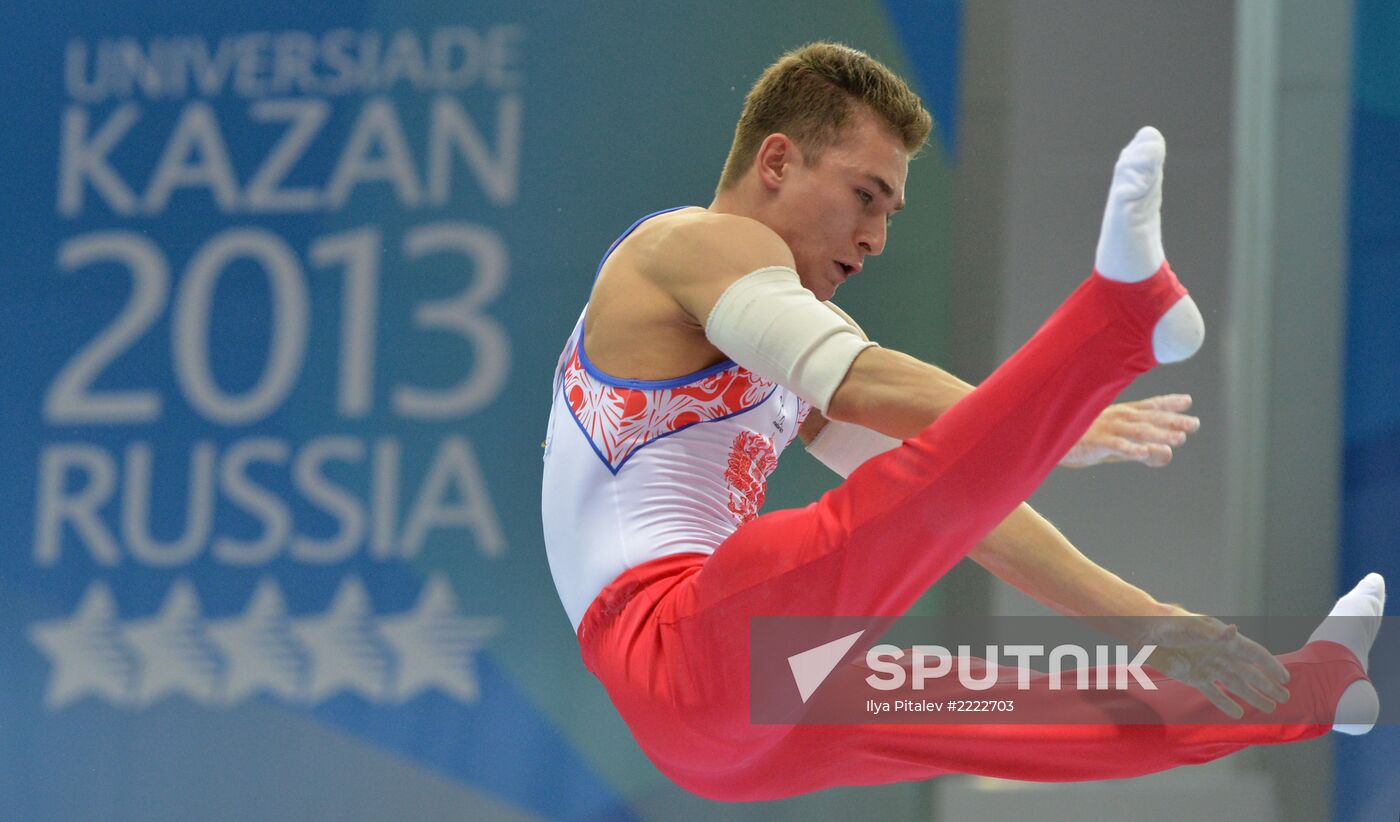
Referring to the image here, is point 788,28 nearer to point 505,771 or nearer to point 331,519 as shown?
point 331,519

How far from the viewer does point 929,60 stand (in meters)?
3.43

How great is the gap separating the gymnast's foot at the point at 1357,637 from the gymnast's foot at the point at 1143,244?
0.62m

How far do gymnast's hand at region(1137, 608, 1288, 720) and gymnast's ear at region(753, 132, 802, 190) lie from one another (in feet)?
2.48

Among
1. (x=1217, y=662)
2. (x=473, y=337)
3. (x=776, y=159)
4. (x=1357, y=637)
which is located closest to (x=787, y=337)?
(x=776, y=159)

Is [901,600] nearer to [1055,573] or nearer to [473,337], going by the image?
[1055,573]

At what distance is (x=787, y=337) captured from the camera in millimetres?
1672

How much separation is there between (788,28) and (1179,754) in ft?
7.34

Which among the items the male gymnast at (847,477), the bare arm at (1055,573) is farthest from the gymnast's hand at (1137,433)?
the bare arm at (1055,573)

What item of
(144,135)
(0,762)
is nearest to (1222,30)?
(144,135)

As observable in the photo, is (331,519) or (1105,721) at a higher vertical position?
(331,519)

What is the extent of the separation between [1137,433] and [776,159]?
605 mm

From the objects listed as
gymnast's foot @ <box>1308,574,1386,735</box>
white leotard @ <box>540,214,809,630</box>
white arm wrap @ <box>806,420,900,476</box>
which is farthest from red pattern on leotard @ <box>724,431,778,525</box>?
gymnast's foot @ <box>1308,574,1386,735</box>

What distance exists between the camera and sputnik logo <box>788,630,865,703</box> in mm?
1654

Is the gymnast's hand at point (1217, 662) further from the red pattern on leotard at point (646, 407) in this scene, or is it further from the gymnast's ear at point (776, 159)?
the gymnast's ear at point (776, 159)
